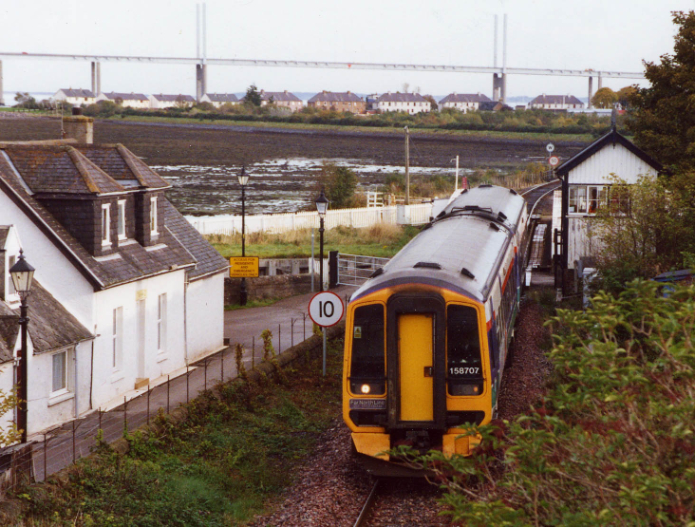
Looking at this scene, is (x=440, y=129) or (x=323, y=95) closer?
(x=440, y=129)

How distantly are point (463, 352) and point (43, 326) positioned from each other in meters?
8.85

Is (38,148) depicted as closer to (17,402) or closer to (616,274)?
(17,402)

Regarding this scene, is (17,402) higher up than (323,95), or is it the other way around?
(323,95)

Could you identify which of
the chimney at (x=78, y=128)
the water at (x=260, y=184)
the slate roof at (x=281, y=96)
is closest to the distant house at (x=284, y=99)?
the slate roof at (x=281, y=96)

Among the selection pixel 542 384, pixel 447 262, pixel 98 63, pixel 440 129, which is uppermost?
pixel 98 63

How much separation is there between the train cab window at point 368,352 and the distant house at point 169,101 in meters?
167

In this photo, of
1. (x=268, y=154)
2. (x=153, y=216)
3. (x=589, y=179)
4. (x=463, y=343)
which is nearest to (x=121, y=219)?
(x=153, y=216)

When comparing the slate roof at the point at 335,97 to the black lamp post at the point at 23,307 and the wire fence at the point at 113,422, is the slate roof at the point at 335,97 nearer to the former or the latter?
the wire fence at the point at 113,422

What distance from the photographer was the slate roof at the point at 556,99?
186712 mm

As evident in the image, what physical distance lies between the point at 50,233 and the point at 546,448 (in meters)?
14.1

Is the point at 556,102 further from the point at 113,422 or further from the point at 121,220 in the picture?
the point at 113,422

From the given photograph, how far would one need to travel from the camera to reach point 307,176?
298 feet

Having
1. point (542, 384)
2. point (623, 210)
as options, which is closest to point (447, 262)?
point (542, 384)

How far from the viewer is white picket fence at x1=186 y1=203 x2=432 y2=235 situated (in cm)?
4406
